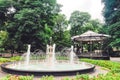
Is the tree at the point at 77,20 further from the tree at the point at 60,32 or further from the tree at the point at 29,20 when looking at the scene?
the tree at the point at 29,20

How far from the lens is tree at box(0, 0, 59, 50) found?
25547mm

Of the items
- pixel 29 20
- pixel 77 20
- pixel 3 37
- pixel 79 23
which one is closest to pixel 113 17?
pixel 29 20

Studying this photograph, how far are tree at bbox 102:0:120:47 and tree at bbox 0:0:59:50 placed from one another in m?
7.41

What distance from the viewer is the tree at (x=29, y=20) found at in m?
25.5

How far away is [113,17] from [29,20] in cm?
990

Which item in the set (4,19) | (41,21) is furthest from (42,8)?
(4,19)

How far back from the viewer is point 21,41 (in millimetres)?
27609

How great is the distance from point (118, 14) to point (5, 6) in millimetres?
14638

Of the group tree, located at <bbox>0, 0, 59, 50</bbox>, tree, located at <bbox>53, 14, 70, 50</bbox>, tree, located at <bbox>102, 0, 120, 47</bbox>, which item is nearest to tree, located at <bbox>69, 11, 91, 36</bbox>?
tree, located at <bbox>53, 14, 70, 50</bbox>

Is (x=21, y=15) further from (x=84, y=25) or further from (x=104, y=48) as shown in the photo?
(x=84, y=25)

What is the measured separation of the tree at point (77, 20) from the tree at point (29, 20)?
59.3 feet

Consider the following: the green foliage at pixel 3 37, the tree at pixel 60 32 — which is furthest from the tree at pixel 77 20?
the green foliage at pixel 3 37

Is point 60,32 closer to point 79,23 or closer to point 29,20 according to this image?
point 79,23

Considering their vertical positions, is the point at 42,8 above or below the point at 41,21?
above
